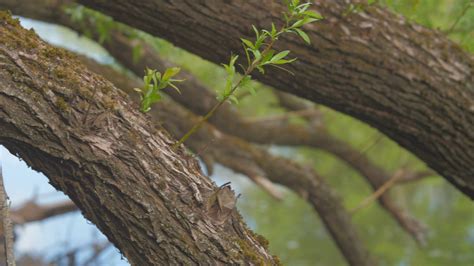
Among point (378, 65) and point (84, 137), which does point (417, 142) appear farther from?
point (84, 137)

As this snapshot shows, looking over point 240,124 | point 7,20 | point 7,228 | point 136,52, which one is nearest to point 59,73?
point 7,20

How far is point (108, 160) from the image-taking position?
2.05m

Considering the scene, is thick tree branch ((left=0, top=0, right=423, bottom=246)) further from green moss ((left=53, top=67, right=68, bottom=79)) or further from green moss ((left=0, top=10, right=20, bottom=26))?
green moss ((left=53, top=67, right=68, bottom=79))

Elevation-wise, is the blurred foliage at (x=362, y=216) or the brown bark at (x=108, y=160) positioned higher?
the blurred foliage at (x=362, y=216)

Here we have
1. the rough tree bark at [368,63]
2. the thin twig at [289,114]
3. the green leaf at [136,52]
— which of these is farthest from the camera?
the thin twig at [289,114]

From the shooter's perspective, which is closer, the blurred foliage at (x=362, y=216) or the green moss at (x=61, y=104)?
the green moss at (x=61, y=104)

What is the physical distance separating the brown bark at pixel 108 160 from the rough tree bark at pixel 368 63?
2.67 ft

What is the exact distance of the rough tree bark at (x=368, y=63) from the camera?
2.89 m

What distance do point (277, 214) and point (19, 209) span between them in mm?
3022

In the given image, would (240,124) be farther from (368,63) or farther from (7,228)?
(7,228)

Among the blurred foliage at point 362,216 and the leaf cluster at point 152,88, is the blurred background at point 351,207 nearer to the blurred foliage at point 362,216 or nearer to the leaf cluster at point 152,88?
the blurred foliage at point 362,216

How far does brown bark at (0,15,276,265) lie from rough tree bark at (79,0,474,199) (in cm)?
81

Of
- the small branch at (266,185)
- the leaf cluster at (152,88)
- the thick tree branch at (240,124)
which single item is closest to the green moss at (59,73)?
the leaf cluster at (152,88)

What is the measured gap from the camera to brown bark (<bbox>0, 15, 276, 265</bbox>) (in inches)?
79.0
